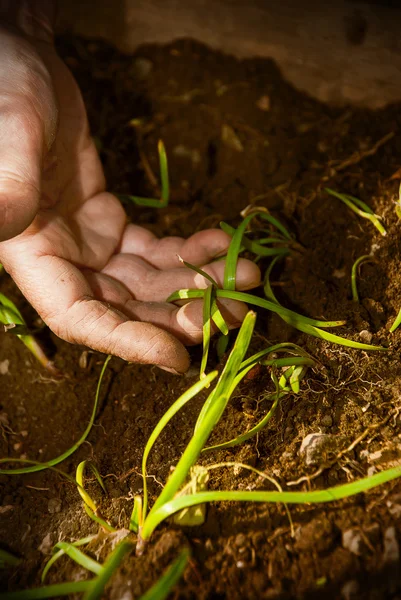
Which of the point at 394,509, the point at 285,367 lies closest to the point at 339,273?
the point at 285,367

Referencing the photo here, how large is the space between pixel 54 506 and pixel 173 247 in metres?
0.89

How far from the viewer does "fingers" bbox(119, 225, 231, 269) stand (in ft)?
5.55

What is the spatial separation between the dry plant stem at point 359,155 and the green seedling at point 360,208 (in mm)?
195

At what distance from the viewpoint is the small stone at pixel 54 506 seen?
142cm

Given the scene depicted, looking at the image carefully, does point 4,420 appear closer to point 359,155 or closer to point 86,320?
point 86,320

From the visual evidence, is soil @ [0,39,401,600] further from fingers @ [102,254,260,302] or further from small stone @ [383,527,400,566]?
fingers @ [102,254,260,302]


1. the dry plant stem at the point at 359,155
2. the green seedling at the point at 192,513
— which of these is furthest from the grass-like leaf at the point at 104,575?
the dry plant stem at the point at 359,155

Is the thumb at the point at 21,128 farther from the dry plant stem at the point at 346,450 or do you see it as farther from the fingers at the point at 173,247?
the dry plant stem at the point at 346,450

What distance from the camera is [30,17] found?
6.03 ft

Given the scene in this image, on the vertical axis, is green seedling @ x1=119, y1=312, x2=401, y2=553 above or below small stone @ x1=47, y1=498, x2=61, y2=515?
above

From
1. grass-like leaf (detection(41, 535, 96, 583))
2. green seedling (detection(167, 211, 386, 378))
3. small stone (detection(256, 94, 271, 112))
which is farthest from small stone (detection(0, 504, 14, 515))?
small stone (detection(256, 94, 271, 112))

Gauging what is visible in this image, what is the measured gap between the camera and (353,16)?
2.13 metres

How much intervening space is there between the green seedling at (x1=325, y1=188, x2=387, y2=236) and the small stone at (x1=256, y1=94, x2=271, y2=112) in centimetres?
62

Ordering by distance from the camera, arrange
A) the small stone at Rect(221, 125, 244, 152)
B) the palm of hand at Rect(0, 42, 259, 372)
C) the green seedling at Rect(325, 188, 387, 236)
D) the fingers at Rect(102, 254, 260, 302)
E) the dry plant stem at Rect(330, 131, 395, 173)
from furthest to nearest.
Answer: the small stone at Rect(221, 125, 244, 152)
the dry plant stem at Rect(330, 131, 395, 173)
the green seedling at Rect(325, 188, 387, 236)
the fingers at Rect(102, 254, 260, 302)
the palm of hand at Rect(0, 42, 259, 372)
